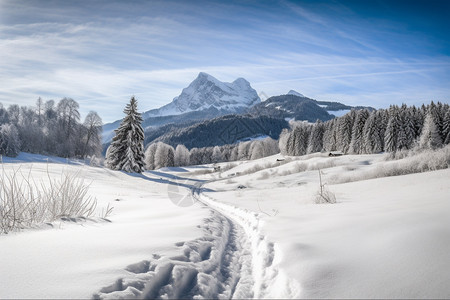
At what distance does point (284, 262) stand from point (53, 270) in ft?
8.49

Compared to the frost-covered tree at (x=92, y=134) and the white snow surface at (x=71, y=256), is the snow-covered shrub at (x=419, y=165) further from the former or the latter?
the frost-covered tree at (x=92, y=134)

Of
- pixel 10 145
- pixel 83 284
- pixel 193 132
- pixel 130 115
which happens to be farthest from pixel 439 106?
pixel 193 132

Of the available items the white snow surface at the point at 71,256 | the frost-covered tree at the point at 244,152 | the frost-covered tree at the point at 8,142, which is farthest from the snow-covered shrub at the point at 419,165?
the frost-covered tree at the point at 244,152

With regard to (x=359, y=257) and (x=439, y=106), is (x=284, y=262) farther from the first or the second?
(x=439, y=106)

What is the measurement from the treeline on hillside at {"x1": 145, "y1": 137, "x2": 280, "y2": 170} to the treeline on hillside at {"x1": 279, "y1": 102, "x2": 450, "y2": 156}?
37088 millimetres

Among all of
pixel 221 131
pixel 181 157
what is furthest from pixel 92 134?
pixel 221 131

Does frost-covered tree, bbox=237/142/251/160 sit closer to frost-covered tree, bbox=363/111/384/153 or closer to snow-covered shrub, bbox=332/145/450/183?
frost-covered tree, bbox=363/111/384/153

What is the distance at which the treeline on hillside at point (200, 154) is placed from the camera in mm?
73938

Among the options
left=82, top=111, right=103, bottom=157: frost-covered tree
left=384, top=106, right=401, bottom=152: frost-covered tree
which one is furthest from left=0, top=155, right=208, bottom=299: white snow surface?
left=82, top=111, right=103, bottom=157: frost-covered tree

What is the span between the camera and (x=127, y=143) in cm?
3200

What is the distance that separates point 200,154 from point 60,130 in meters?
62.2

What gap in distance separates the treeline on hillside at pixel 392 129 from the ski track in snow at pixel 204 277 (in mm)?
43536

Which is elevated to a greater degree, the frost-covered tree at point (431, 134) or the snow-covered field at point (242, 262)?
the frost-covered tree at point (431, 134)

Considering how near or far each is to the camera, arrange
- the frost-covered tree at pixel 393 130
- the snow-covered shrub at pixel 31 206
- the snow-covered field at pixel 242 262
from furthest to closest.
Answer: the frost-covered tree at pixel 393 130 < the snow-covered shrub at pixel 31 206 < the snow-covered field at pixel 242 262
